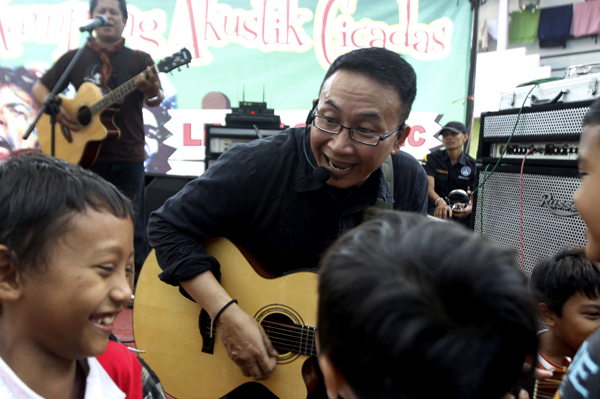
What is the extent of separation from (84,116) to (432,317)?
328 cm

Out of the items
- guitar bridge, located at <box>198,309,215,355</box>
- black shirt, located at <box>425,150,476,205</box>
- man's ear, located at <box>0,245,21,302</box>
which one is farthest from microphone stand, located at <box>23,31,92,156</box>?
black shirt, located at <box>425,150,476,205</box>

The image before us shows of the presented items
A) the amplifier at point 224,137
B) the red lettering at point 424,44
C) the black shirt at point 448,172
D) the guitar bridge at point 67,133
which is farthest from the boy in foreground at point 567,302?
the red lettering at point 424,44

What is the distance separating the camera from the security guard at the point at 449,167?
14.5 ft

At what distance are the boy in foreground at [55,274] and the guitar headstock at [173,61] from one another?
7.62ft

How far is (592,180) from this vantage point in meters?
0.92

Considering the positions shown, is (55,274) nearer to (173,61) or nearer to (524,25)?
(173,61)

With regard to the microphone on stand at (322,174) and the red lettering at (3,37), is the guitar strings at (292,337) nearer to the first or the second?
the microphone on stand at (322,174)

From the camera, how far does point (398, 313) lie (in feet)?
Answer: 1.67

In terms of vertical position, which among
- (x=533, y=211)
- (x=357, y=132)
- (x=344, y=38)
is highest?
→ (x=344, y=38)

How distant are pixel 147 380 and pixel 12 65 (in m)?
4.85

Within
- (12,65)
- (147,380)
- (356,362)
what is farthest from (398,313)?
(12,65)

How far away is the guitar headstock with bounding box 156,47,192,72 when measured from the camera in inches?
118

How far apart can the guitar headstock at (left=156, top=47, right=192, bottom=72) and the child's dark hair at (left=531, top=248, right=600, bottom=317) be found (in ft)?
8.67

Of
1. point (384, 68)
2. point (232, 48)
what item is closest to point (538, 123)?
point (384, 68)
